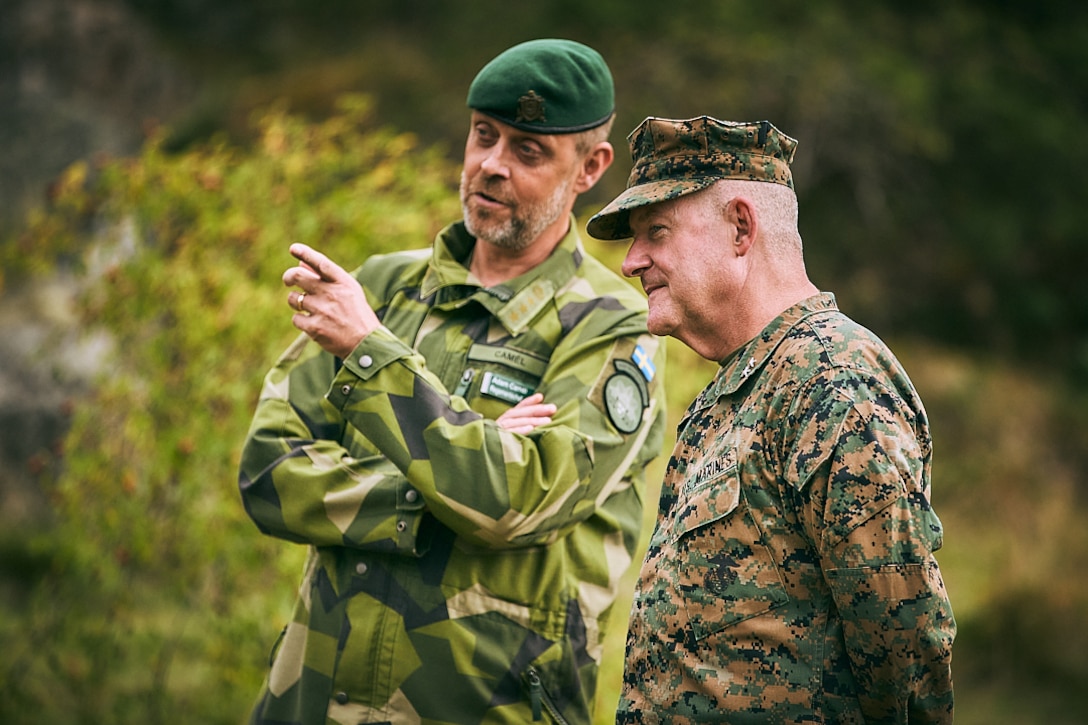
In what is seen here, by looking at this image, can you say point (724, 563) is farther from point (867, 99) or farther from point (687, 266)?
point (867, 99)

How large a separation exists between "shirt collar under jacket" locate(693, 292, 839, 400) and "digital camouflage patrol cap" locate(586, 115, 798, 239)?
0.25m

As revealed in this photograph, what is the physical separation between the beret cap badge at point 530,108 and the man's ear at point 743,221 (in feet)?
2.83

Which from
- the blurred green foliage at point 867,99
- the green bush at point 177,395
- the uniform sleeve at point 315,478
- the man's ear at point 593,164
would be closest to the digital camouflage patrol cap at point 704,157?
the man's ear at point 593,164

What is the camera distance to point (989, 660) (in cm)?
787

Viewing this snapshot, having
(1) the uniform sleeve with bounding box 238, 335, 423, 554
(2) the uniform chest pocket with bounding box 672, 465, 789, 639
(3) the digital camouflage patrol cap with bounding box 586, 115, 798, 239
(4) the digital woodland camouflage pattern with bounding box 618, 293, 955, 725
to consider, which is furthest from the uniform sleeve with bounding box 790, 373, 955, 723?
(1) the uniform sleeve with bounding box 238, 335, 423, 554

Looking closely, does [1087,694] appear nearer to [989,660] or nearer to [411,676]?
[989,660]

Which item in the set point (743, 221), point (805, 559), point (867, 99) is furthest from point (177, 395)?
point (867, 99)

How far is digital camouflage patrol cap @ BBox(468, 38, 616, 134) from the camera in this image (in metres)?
2.94

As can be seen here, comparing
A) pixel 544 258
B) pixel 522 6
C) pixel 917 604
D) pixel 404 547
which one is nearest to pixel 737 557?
pixel 917 604

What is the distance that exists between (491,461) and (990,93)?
932 cm

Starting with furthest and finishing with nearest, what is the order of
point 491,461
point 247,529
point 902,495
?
point 247,529 < point 491,461 < point 902,495

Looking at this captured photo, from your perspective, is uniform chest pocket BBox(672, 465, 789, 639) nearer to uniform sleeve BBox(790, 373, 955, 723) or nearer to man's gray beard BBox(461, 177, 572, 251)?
uniform sleeve BBox(790, 373, 955, 723)

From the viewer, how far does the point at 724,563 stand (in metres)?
2.10

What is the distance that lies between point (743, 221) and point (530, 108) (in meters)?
0.90
